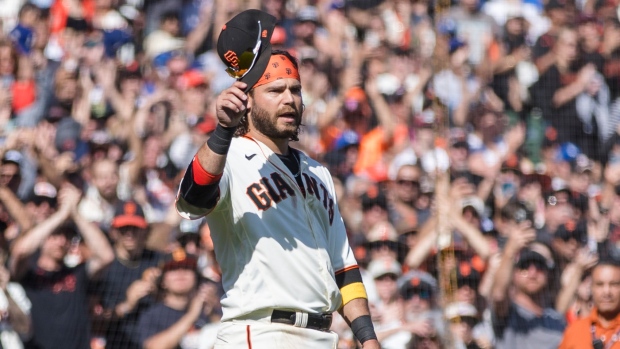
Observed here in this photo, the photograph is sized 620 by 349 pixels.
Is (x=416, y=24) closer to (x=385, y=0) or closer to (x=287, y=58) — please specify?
(x=385, y=0)

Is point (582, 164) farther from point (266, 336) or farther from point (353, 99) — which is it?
point (266, 336)

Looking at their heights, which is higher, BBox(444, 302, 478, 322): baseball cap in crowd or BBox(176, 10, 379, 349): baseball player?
BBox(176, 10, 379, 349): baseball player

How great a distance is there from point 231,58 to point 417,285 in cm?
406

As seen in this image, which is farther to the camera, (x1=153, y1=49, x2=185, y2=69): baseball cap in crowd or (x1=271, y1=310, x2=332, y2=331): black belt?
(x1=153, y1=49, x2=185, y2=69): baseball cap in crowd

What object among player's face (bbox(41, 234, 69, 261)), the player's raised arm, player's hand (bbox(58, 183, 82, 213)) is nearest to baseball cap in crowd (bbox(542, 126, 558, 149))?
player's hand (bbox(58, 183, 82, 213))

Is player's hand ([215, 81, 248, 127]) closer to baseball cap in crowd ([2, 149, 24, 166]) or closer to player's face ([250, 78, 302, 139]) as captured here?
player's face ([250, 78, 302, 139])

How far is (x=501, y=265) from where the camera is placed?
25.5ft

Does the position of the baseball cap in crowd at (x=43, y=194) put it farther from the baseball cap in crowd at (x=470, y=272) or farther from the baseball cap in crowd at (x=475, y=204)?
the baseball cap in crowd at (x=475, y=204)

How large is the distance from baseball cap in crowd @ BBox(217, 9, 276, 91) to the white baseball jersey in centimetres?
42

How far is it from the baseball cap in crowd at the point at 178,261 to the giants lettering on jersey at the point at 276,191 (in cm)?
290

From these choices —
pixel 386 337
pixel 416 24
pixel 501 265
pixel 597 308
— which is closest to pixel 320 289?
pixel 597 308

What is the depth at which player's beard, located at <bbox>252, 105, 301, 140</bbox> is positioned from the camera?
172 inches

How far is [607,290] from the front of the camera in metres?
6.16

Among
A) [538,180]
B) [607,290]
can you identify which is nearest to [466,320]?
[607,290]
